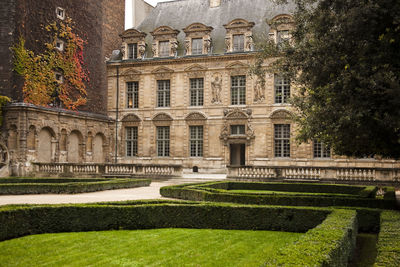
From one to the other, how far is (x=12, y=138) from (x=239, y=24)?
17258 mm

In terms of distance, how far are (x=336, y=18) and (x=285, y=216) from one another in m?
4.99

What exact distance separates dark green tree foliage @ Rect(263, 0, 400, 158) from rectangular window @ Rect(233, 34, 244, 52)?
18.1 meters

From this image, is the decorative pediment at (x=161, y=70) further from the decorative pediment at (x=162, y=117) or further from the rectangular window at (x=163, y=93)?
the decorative pediment at (x=162, y=117)

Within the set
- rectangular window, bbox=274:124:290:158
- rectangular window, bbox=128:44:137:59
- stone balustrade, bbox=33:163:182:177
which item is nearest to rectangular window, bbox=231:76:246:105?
rectangular window, bbox=274:124:290:158

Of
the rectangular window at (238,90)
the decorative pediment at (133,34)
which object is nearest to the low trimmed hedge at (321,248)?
the rectangular window at (238,90)

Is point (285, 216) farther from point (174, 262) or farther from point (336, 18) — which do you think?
point (336, 18)

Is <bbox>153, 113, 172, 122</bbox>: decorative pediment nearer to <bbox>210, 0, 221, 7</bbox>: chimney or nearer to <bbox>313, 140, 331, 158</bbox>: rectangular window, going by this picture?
<bbox>210, 0, 221, 7</bbox>: chimney

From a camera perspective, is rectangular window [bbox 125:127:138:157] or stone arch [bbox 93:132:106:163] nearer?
stone arch [bbox 93:132:106:163]

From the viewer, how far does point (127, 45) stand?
3169 cm

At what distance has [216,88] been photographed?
94.4 ft

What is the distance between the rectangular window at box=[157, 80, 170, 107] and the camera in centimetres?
3039

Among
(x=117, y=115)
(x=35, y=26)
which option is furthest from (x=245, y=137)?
(x=35, y=26)

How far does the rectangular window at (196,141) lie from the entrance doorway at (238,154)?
2.39m

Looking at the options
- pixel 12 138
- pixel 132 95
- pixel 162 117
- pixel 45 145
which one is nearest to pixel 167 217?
pixel 12 138
